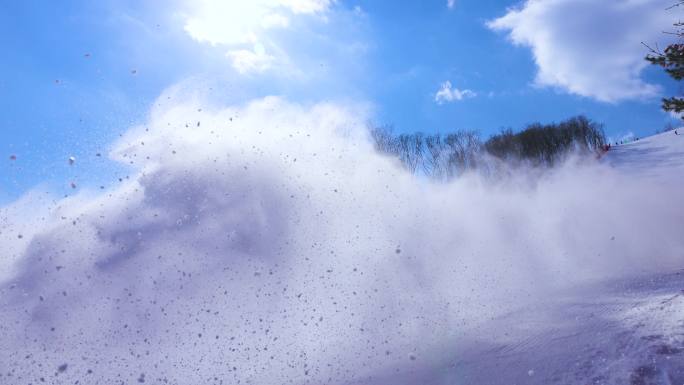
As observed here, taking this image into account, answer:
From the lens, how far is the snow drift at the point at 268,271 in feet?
28.6

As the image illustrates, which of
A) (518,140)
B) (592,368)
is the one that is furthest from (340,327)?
(518,140)

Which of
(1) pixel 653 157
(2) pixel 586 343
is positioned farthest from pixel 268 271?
(1) pixel 653 157

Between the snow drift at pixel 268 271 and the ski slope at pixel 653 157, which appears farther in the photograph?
the ski slope at pixel 653 157

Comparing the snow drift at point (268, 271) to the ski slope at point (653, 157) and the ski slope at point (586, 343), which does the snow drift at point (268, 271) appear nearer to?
the ski slope at point (586, 343)

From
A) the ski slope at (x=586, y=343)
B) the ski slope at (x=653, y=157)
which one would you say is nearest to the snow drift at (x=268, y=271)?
the ski slope at (x=586, y=343)

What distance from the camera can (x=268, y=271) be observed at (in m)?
10.8

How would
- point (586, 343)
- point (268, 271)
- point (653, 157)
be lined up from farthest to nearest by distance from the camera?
point (653, 157) → point (268, 271) → point (586, 343)

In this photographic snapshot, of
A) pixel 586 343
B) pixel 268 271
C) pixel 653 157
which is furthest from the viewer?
pixel 653 157

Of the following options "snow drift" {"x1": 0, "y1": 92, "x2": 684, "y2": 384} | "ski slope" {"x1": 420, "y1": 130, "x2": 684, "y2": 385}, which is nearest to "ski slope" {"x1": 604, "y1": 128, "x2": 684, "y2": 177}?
"snow drift" {"x1": 0, "y1": 92, "x2": 684, "y2": 384}

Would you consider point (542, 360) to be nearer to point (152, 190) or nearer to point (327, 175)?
point (327, 175)

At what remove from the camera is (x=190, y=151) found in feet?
44.6

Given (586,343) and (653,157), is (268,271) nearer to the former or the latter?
(586,343)

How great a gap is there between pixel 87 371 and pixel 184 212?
4.69 meters

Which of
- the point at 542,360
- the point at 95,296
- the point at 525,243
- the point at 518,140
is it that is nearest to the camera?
the point at 542,360
